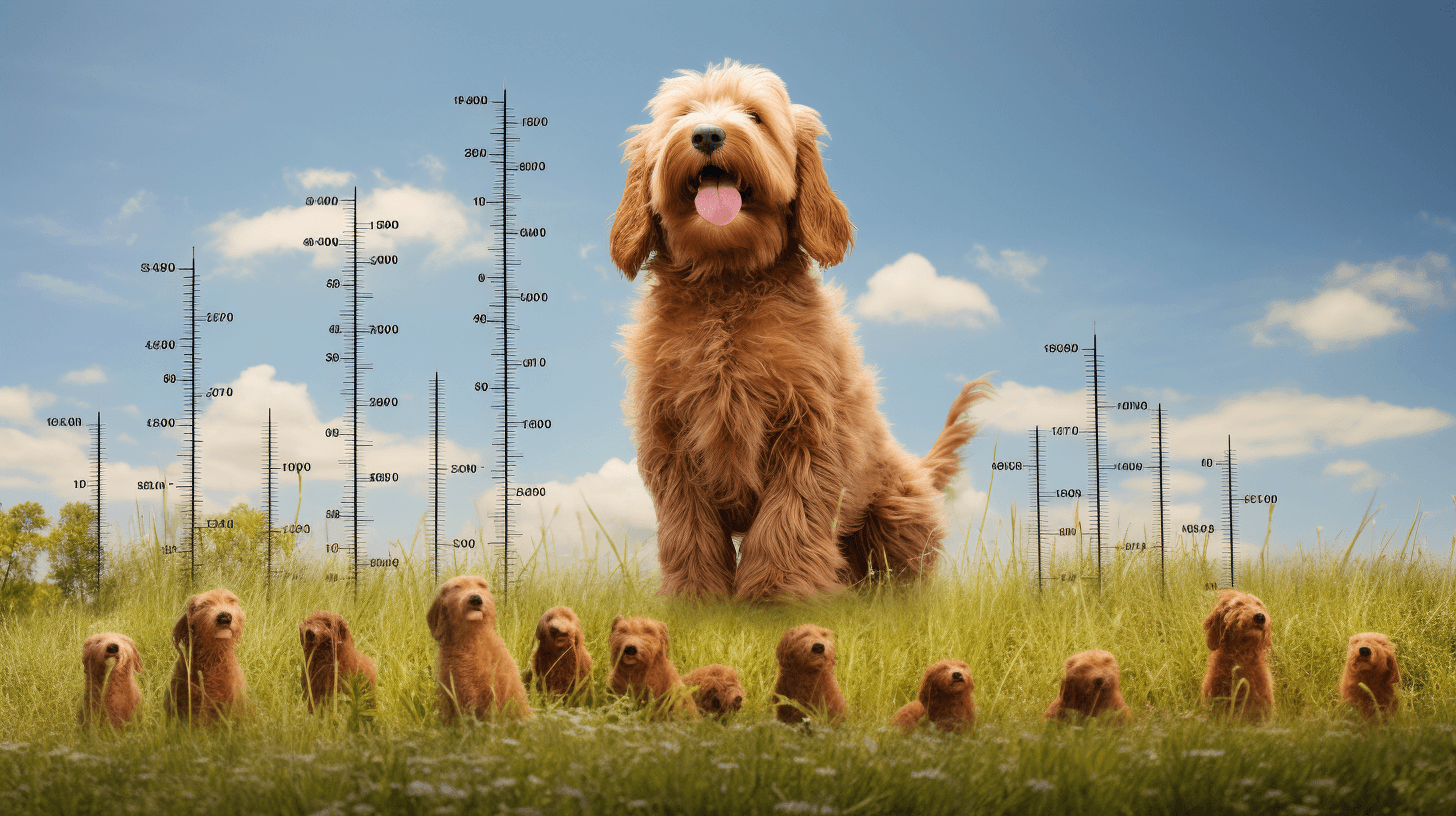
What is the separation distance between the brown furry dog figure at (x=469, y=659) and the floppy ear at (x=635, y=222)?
302 cm

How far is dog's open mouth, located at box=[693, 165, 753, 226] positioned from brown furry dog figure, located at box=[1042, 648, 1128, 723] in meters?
3.12

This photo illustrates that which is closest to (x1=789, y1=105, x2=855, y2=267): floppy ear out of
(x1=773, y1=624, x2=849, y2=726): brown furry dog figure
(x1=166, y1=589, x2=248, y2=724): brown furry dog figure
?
(x1=773, y1=624, x2=849, y2=726): brown furry dog figure

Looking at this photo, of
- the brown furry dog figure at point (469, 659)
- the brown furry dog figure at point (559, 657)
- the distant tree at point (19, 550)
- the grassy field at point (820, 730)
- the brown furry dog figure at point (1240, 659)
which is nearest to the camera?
the grassy field at point (820, 730)

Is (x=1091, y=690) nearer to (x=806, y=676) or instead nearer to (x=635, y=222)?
(x=806, y=676)

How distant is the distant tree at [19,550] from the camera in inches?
269

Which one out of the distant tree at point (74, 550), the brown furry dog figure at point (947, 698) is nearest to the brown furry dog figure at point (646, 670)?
the brown furry dog figure at point (947, 698)

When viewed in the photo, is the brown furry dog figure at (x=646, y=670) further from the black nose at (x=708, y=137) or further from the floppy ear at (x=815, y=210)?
the floppy ear at (x=815, y=210)

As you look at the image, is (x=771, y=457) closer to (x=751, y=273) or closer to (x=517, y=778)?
(x=751, y=273)

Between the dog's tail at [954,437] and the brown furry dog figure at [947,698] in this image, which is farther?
the dog's tail at [954,437]

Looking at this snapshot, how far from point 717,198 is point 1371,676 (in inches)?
158

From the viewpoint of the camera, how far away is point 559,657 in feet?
12.8

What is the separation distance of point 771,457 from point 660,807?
3.54 meters

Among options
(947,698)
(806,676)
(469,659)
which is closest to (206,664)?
(469,659)

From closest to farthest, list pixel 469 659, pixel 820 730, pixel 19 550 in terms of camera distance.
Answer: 1. pixel 820 730
2. pixel 469 659
3. pixel 19 550
